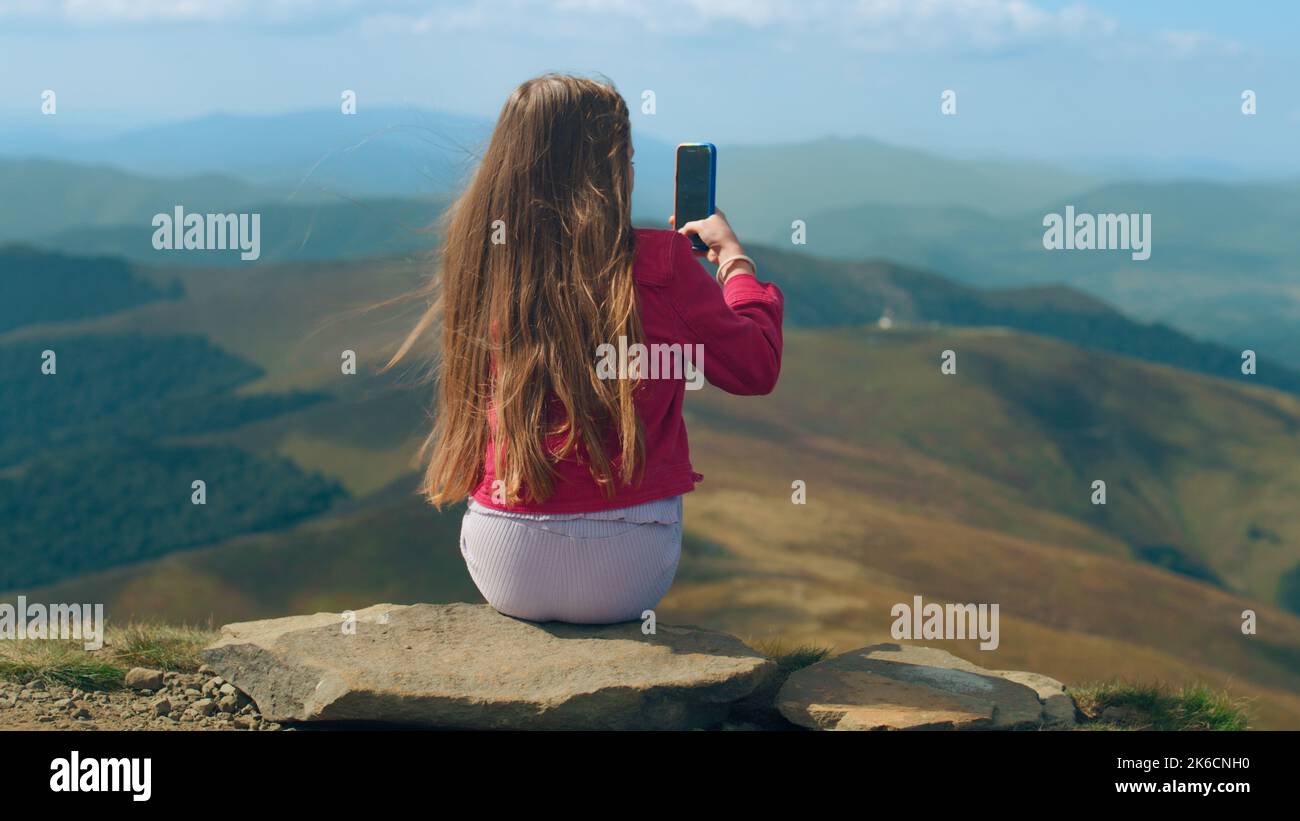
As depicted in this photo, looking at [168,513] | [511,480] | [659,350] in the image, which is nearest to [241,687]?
[511,480]

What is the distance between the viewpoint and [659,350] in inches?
237

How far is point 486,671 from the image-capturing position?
6.34m

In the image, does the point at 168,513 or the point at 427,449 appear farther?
the point at 168,513

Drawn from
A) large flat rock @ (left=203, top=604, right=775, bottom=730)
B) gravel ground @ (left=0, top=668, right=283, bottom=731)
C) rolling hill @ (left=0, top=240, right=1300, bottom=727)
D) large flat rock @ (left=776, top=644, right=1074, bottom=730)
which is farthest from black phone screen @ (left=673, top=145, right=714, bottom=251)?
gravel ground @ (left=0, top=668, right=283, bottom=731)

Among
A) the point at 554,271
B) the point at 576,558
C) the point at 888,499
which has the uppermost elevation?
the point at 554,271

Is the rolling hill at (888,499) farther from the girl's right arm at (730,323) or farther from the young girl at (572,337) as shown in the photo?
the girl's right arm at (730,323)

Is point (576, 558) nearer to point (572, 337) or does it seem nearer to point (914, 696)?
point (572, 337)

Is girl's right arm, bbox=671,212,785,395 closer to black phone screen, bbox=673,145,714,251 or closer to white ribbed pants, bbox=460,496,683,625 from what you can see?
black phone screen, bbox=673,145,714,251

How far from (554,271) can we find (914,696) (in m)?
2.87

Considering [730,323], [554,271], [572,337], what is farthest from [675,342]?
[554,271]

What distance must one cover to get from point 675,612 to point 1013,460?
3314 inches

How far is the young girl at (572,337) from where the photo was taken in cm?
594

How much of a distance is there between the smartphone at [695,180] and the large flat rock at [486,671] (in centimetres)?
209

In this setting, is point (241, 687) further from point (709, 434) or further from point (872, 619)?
point (709, 434)
